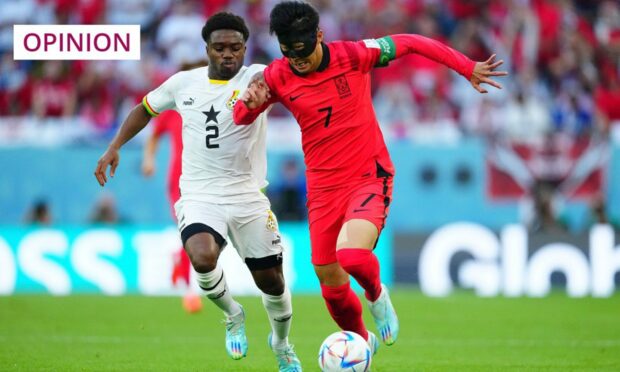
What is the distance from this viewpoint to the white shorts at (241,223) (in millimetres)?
8422

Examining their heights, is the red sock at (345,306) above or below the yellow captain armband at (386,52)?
below

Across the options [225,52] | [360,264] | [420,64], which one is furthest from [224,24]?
[420,64]

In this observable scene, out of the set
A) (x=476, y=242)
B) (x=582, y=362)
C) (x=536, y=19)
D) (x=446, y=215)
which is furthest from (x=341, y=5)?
(x=582, y=362)

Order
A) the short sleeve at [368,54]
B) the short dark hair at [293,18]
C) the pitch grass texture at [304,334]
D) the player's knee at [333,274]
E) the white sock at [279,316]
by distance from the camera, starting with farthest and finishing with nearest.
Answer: the pitch grass texture at [304,334] < the white sock at [279,316] < the player's knee at [333,274] < the short sleeve at [368,54] < the short dark hair at [293,18]

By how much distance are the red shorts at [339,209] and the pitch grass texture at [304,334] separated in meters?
1.20

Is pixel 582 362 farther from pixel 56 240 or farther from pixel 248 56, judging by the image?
pixel 248 56

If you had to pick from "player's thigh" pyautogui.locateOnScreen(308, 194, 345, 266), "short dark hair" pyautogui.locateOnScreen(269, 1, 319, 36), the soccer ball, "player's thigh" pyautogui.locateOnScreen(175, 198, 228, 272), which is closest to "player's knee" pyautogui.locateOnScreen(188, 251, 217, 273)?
"player's thigh" pyautogui.locateOnScreen(175, 198, 228, 272)

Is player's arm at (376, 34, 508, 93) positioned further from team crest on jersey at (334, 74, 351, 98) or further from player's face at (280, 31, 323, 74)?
player's face at (280, 31, 323, 74)

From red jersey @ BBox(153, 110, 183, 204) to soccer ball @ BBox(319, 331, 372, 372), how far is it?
5.18 metres

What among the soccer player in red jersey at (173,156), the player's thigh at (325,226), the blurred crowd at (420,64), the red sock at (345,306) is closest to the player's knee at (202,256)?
the player's thigh at (325,226)

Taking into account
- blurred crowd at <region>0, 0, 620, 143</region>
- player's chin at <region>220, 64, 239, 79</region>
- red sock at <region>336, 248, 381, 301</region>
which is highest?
blurred crowd at <region>0, 0, 620, 143</region>

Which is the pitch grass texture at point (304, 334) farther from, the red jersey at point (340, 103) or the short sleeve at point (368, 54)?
the short sleeve at point (368, 54)

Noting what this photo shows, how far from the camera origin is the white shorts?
8.42 metres

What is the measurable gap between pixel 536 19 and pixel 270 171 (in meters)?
5.87
